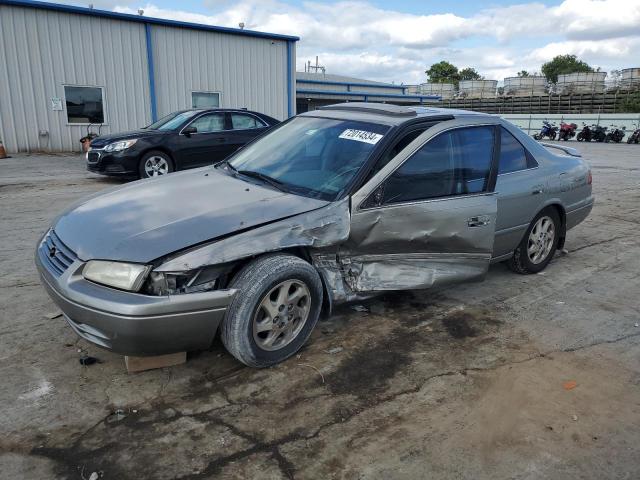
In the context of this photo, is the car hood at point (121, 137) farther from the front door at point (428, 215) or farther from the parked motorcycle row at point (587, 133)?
the parked motorcycle row at point (587, 133)

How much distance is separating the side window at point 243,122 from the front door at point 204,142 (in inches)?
9.9

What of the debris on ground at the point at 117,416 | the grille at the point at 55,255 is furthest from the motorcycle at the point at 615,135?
the debris on ground at the point at 117,416

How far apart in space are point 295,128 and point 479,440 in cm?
284

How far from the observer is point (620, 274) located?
5.17 metres

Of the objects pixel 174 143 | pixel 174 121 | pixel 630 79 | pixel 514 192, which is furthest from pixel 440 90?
pixel 514 192

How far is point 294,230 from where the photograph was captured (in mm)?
3162

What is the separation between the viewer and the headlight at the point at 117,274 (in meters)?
2.70

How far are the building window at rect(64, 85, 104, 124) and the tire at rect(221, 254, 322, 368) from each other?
593 inches

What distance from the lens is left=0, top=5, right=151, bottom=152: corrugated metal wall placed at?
14398 mm

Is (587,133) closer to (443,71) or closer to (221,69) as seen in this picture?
(221,69)

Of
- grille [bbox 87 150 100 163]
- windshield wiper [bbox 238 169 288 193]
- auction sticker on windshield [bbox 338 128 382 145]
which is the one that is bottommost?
grille [bbox 87 150 100 163]

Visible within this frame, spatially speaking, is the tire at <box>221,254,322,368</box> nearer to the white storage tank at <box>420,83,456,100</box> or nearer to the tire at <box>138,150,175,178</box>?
the tire at <box>138,150,175,178</box>

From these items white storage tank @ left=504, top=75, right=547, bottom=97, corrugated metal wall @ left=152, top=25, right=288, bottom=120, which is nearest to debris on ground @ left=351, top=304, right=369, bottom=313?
corrugated metal wall @ left=152, top=25, right=288, bottom=120

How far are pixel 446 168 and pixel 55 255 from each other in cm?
281
